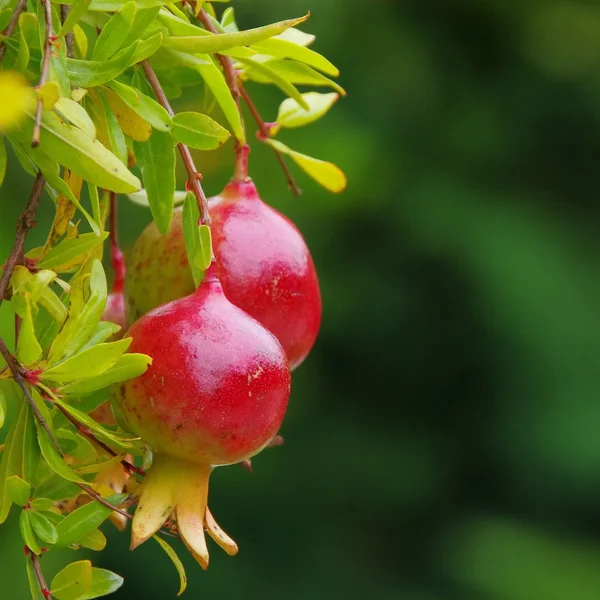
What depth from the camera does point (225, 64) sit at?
804 mm

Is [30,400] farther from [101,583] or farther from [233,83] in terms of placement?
[233,83]

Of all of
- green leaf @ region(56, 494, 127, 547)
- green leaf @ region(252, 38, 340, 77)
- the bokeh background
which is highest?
green leaf @ region(252, 38, 340, 77)

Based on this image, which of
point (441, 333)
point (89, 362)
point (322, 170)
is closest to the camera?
point (89, 362)

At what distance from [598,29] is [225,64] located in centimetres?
239

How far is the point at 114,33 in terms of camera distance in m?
0.67

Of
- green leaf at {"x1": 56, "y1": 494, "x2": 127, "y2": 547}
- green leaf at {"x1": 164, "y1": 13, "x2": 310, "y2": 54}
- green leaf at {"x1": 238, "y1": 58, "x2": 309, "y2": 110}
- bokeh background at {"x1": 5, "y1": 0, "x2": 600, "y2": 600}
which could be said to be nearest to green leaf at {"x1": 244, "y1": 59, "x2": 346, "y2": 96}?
green leaf at {"x1": 238, "y1": 58, "x2": 309, "y2": 110}

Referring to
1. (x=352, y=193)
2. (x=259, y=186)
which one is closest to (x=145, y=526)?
(x=259, y=186)

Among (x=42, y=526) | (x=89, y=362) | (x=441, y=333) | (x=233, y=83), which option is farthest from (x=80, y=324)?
(x=441, y=333)

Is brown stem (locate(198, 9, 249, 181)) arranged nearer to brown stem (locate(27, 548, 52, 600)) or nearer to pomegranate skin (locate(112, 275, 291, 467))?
pomegranate skin (locate(112, 275, 291, 467))

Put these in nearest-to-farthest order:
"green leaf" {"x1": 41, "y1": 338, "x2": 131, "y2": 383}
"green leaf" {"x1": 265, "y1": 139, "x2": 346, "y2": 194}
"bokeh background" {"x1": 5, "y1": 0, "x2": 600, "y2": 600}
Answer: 1. "green leaf" {"x1": 41, "y1": 338, "x2": 131, "y2": 383}
2. "green leaf" {"x1": 265, "y1": 139, "x2": 346, "y2": 194}
3. "bokeh background" {"x1": 5, "y1": 0, "x2": 600, "y2": 600}

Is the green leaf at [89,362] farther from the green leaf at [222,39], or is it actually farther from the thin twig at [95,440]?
the green leaf at [222,39]

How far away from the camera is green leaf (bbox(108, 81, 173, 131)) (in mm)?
682

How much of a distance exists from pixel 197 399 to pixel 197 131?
0.16 metres

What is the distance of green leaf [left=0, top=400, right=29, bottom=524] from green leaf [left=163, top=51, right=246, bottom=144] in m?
0.23
